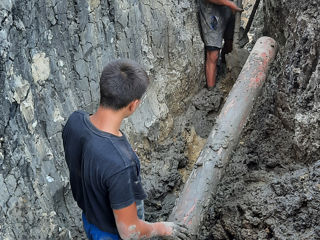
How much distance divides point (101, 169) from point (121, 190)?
0.14 m

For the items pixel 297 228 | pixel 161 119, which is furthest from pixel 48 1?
pixel 297 228

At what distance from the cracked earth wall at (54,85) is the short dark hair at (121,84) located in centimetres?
86

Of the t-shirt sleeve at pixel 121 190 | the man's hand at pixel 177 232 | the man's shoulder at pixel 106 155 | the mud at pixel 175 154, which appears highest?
the man's shoulder at pixel 106 155

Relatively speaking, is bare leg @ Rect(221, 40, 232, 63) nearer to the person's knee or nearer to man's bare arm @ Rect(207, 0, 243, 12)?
the person's knee

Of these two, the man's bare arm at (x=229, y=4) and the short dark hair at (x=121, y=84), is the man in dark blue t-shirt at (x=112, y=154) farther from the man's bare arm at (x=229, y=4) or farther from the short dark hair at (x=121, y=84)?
the man's bare arm at (x=229, y=4)

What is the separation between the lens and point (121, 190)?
1.83 metres

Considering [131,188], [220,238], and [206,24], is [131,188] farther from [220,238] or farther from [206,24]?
[206,24]

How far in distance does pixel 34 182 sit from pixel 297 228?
1720 millimetres

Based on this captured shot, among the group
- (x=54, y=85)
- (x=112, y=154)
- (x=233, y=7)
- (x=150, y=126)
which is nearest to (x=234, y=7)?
(x=233, y=7)

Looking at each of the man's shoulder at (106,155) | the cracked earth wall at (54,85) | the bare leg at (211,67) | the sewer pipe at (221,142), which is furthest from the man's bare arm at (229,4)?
the man's shoulder at (106,155)

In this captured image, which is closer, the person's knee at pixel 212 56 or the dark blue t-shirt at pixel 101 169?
the dark blue t-shirt at pixel 101 169

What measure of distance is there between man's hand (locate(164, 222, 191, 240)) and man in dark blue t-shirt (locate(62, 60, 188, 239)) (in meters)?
0.26

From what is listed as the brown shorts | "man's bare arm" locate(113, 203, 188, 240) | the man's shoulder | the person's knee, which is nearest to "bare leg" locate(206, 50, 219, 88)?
the person's knee

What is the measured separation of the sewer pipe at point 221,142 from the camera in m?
2.57
